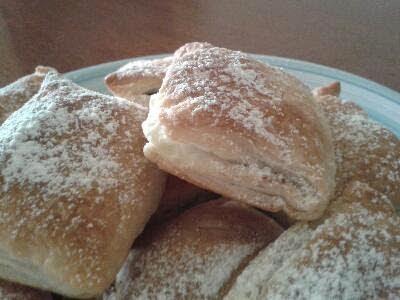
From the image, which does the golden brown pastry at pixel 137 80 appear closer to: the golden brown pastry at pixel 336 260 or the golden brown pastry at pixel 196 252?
the golden brown pastry at pixel 196 252

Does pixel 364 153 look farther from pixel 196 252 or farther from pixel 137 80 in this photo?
pixel 137 80

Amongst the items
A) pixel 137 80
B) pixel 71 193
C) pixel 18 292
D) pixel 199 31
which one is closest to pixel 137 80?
pixel 137 80

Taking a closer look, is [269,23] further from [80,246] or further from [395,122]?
[80,246]

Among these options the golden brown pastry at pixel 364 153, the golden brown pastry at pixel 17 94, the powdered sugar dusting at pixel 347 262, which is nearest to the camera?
the powdered sugar dusting at pixel 347 262

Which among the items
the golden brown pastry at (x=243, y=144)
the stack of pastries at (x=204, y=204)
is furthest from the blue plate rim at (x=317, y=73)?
the golden brown pastry at (x=243, y=144)

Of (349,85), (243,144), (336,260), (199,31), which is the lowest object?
(199,31)

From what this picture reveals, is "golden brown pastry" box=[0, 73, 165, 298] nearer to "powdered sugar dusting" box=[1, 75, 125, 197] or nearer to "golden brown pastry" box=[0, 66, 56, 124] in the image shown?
"powdered sugar dusting" box=[1, 75, 125, 197]

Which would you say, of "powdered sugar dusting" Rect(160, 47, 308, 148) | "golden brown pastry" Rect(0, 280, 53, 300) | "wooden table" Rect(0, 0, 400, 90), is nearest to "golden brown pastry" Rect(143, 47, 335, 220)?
"powdered sugar dusting" Rect(160, 47, 308, 148)
